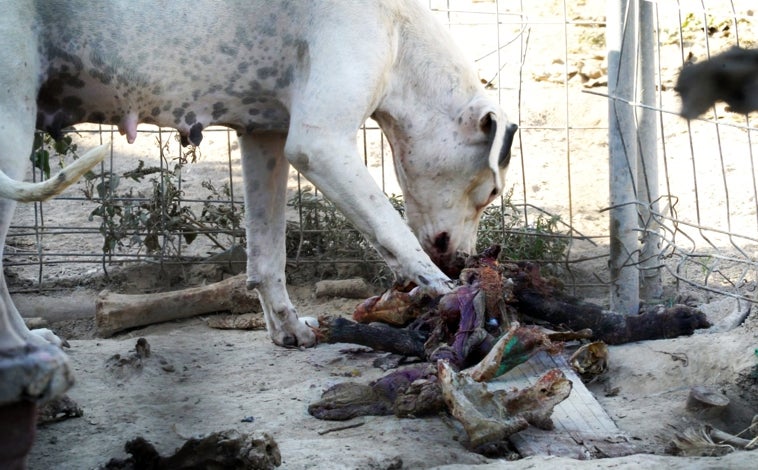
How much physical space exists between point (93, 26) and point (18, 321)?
3.61 ft

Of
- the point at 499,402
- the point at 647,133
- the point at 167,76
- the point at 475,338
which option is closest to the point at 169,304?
the point at 167,76

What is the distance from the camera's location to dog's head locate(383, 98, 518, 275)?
4461mm

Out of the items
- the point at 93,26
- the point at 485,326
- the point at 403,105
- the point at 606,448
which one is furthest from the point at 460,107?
the point at 606,448

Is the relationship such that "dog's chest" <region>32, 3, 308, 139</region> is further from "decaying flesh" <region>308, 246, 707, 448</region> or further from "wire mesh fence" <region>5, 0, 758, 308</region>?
"wire mesh fence" <region>5, 0, 758, 308</region>

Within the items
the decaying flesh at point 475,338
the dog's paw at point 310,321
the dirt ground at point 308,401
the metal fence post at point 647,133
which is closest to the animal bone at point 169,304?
the dirt ground at point 308,401

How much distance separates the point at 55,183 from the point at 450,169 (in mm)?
2657

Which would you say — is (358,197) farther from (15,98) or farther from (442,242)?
(15,98)

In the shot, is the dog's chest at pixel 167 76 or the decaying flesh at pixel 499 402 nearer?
the decaying flesh at pixel 499 402

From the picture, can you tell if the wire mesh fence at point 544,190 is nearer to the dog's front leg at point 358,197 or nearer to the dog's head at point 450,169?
the dog's head at point 450,169

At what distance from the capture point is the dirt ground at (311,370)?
3.05 m

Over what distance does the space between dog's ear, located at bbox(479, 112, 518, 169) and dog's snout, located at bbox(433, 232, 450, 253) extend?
1.28ft

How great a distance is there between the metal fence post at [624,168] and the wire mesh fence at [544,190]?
3cm

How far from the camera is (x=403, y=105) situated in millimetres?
4418

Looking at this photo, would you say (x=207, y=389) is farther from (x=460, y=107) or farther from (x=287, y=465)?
(x=460, y=107)
